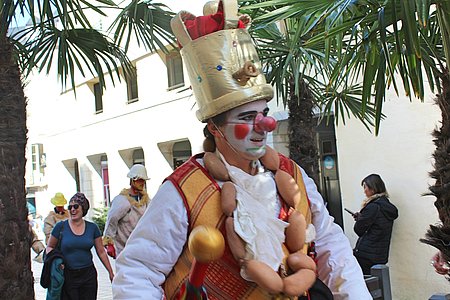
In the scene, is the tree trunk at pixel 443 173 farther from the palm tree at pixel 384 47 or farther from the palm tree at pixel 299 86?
the palm tree at pixel 299 86

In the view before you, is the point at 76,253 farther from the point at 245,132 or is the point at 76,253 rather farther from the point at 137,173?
the point at 245,132

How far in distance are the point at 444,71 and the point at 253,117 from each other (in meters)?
2.03

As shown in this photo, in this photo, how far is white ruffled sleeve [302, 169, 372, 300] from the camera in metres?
2.15

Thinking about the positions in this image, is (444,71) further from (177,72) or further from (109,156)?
(109,156)

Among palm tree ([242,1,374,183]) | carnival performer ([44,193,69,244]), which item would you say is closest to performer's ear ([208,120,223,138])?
palm tree ([242,1,374,183])

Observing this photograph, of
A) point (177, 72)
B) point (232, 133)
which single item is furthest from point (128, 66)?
point (177, 72)

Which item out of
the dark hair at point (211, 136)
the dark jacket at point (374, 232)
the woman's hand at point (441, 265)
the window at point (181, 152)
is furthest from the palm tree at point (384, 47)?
the window at point (181, 152)

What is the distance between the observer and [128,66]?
5.80 meters

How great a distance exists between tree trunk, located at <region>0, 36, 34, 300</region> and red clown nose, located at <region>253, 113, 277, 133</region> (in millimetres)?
2702

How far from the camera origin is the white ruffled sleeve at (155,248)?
1928mm

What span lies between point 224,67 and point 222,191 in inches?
17.9

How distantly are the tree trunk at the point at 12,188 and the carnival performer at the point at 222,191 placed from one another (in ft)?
8.07

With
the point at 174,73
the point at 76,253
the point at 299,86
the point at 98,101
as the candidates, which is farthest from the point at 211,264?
the point at 98,101

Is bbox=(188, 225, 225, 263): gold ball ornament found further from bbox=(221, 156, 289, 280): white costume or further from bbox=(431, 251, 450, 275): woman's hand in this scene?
bbox=(431, 251, 450, 275): woman's hand
